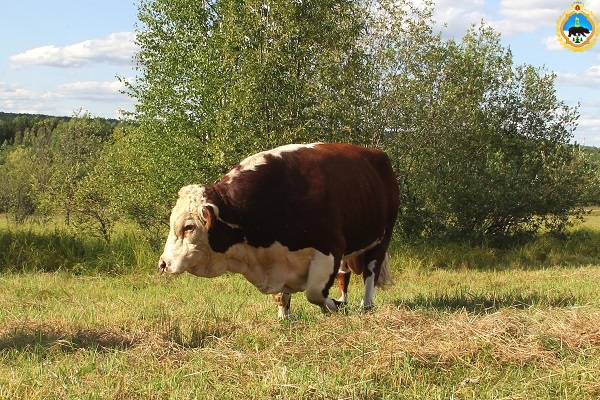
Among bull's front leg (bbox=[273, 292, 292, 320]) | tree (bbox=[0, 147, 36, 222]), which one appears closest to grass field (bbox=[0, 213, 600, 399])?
bull's front leg (bbox=[273, 292, 292, 320])

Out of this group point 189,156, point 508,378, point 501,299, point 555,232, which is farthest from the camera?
point 555,232

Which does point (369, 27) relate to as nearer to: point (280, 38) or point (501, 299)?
point (280, 38)

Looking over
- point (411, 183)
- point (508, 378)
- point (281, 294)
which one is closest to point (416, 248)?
point (411, 183)

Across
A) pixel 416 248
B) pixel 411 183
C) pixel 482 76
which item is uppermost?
pixel 482 76

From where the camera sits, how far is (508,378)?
532 cm

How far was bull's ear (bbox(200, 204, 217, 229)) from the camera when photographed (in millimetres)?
7052

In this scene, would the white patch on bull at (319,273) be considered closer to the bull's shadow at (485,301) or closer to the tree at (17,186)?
the bull's shadow at (485,301)

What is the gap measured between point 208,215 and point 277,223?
0.92m

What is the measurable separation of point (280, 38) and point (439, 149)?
5681 mm

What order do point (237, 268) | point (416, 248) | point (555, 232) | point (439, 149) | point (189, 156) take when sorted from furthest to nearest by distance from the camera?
point (555, 232) < point (439, 149) < point (416, 248) < point (189, 156) < point (237, 268)

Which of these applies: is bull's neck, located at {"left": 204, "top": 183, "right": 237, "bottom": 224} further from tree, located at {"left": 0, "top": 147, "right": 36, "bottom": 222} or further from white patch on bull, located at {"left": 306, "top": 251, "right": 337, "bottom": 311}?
tree, located at {"left": 0, "top": 147, "right": 36, "bottom": 222}

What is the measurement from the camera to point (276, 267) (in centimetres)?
784

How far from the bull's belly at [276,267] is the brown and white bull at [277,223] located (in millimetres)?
12

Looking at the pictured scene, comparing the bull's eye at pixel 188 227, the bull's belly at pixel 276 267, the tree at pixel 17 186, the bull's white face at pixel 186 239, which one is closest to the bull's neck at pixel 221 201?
the bull's white face at pixel 186 239
